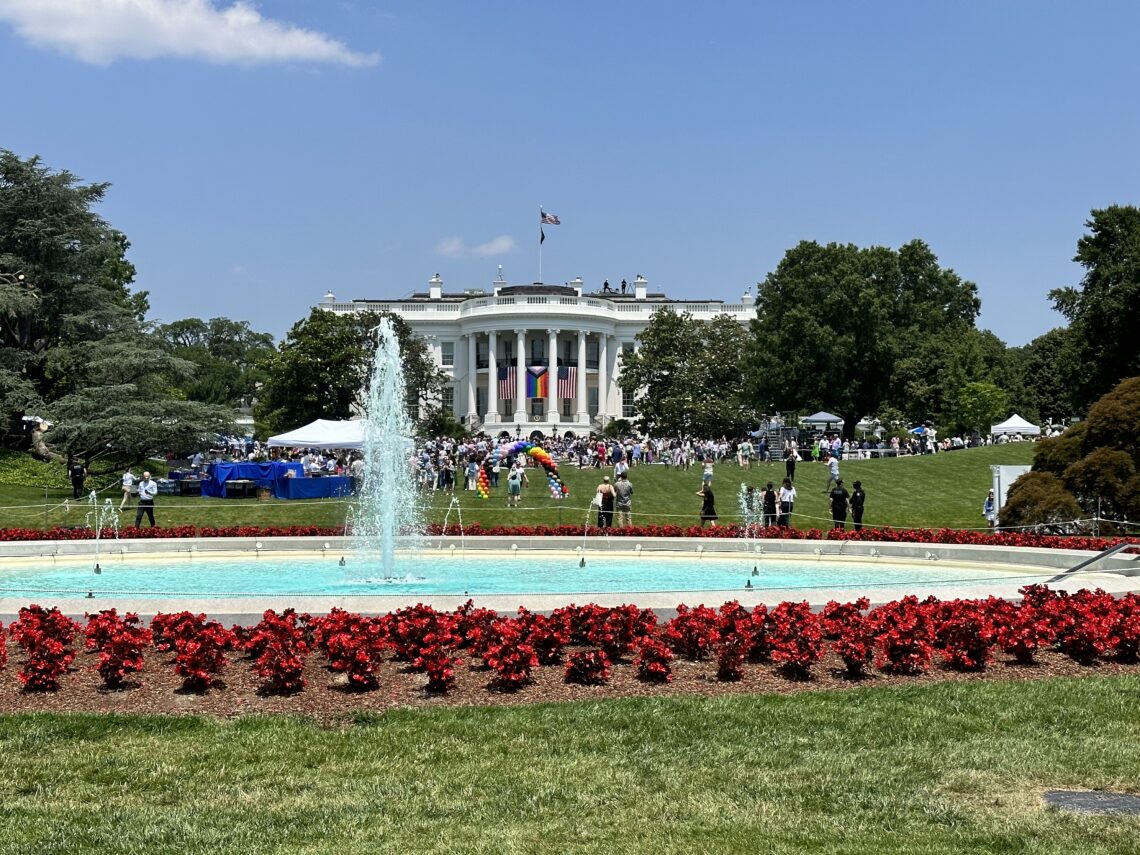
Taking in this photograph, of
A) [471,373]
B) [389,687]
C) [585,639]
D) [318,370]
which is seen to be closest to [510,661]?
[389,687]

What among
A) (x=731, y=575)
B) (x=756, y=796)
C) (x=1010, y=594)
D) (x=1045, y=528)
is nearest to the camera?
(x=756, y=796)

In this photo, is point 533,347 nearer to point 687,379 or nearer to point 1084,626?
point 687,379

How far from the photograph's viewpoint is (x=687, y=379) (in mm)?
59406

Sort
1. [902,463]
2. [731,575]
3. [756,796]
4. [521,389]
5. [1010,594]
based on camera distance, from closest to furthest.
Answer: [756,796], [1010,594], [731,575], [902,463], [521,389]

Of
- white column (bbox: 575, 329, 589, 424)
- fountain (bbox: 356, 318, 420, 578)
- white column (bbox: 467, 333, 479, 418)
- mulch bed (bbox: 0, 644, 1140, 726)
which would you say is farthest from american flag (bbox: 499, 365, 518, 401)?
mulch bed (bbox: 0, 644, 1140, 726)

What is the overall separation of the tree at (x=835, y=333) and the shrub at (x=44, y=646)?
5284 cm

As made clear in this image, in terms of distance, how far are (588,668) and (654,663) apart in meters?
0.50

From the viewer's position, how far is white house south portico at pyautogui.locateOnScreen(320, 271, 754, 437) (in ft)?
258

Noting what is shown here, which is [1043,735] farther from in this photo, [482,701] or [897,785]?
[482,701]

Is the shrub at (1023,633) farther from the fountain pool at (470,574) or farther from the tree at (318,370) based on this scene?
the tree at (318,370)

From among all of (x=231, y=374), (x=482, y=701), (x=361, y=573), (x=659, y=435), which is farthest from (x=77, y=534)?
(x=231, y=374)

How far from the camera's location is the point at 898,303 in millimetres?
66750

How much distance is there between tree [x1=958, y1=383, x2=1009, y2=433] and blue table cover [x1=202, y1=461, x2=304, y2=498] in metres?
Result: 40.0

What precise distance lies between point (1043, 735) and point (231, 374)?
9914 cm
